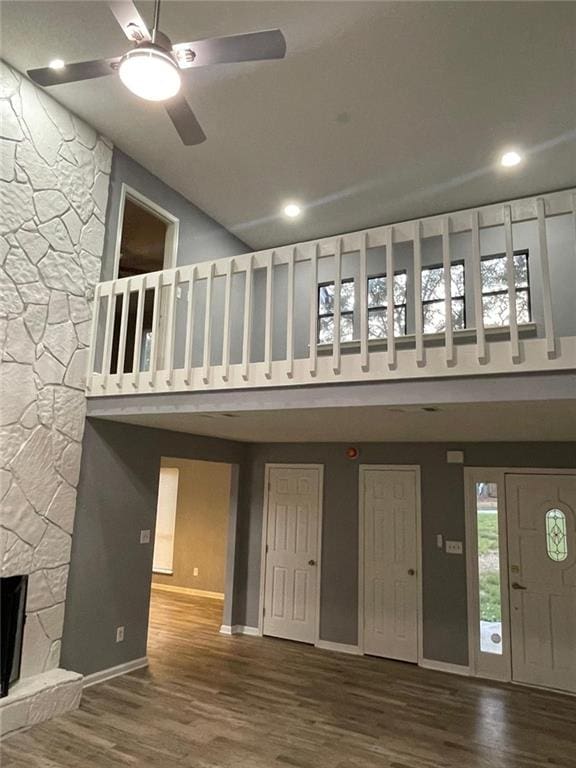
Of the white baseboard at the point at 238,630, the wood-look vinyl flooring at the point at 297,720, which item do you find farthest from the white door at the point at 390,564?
the white baseboard at the point at 238,630

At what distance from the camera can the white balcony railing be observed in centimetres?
328

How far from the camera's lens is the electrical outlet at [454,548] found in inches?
221

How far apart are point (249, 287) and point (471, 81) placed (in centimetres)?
263

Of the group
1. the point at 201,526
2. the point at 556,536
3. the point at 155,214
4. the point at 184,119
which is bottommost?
the point at 201,526

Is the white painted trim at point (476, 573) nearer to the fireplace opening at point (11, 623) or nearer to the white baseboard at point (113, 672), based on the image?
the white baseboard at point (113, 672)

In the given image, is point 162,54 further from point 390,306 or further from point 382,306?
point 382,306

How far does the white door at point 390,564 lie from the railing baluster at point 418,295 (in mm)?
2892

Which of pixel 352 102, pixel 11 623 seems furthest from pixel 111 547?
pixel 352 102

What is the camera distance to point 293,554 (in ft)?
21.5

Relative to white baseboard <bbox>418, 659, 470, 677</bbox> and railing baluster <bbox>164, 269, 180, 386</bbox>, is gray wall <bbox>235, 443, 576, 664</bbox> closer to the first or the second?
white baseboard <bbox>418, 659, 470, 677</bbox>

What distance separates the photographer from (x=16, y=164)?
4.42 metres

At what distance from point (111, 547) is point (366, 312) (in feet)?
11.2

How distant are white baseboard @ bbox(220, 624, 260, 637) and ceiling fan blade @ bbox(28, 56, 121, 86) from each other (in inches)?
240

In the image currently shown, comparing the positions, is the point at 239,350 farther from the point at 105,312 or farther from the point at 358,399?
the point at 358,399
